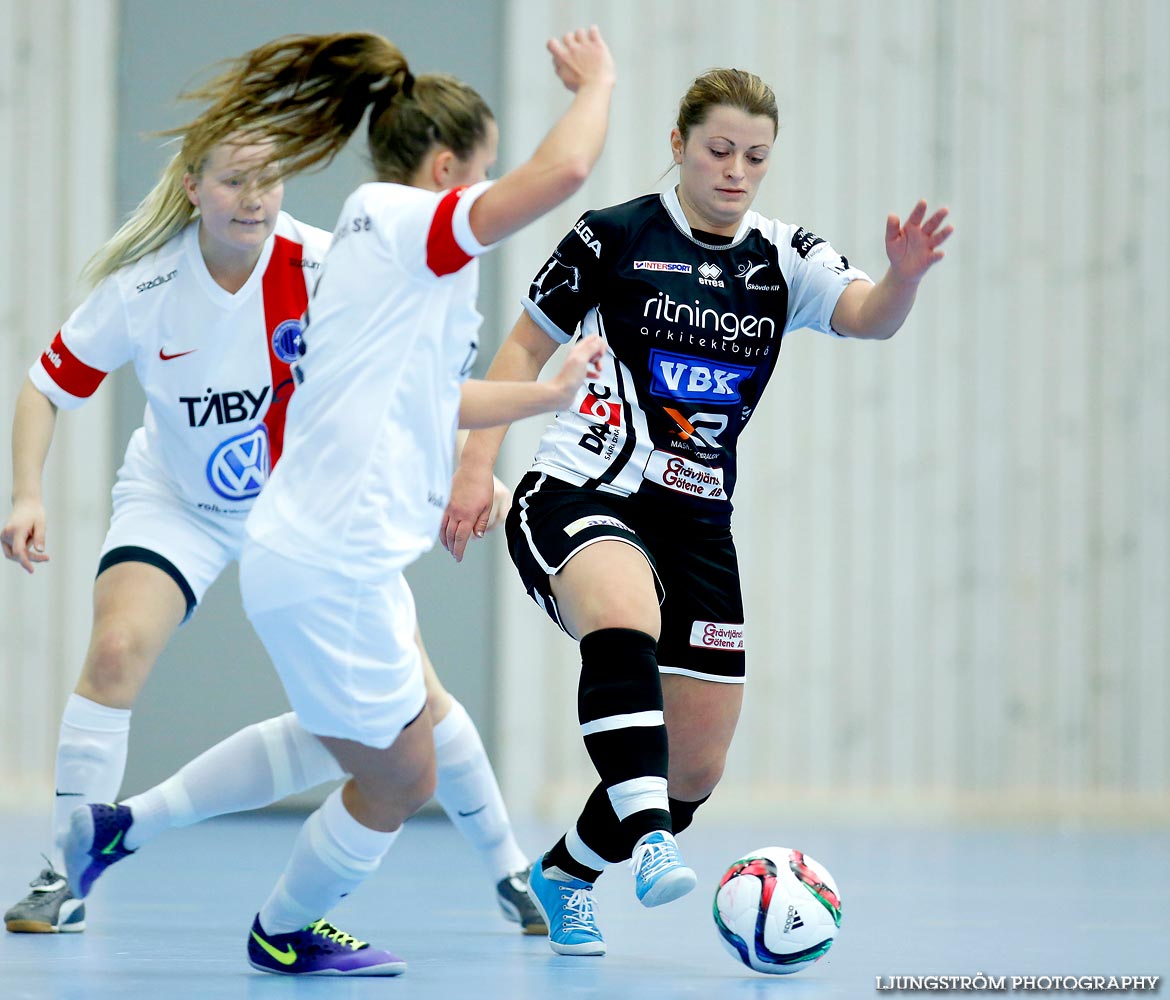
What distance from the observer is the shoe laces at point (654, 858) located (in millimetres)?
2479

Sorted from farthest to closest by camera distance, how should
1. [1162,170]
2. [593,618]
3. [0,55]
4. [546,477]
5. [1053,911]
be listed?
1. [1162,170]
2. [0,55]
3. [1053,911]
4. [546,477]
5. [593,618]

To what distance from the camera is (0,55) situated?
21.6 feet

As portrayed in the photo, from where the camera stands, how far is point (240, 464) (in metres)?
3.24

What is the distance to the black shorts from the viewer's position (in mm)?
3062

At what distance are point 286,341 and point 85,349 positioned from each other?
44cm

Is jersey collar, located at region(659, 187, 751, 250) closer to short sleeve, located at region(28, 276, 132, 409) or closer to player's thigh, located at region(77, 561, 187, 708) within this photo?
short sleeve, located at region(28, 276, 132, 409)

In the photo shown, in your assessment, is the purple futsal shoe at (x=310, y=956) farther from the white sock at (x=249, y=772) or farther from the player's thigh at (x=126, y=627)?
the player's thigh at (x=126, y=627)

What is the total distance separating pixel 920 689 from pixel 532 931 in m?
3.93

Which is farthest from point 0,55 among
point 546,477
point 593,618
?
point 593,618

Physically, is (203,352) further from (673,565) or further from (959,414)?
(959,414)

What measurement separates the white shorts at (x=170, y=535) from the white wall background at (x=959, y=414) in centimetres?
375

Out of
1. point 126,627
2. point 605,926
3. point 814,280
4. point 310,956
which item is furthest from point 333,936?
point 814,280

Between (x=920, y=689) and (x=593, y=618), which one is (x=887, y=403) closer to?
(x=920, y=689)

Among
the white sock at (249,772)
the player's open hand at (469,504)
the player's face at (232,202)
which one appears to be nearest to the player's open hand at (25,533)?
the white sock at (249,772)
